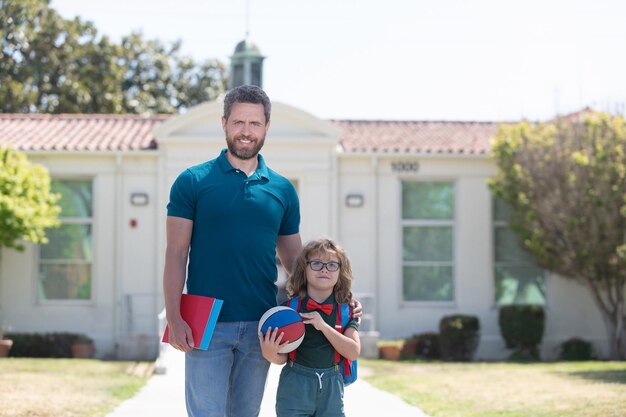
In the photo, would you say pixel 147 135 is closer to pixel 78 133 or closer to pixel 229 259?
pixel 78 133

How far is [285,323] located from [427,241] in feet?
41.5

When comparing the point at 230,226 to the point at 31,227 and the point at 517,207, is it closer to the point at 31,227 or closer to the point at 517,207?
the point at 31,227

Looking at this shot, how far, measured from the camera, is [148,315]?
639 inches

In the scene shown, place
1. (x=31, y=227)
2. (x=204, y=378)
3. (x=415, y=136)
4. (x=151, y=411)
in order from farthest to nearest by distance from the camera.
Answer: (x=415, y=136) → (x=31, y=227) → (x=151, y=411) → (x=204, y=378)

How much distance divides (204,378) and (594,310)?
13.4 metres

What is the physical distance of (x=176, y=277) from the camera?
4508 mm

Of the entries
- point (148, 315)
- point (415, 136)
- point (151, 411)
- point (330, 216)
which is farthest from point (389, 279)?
point (151, 411)

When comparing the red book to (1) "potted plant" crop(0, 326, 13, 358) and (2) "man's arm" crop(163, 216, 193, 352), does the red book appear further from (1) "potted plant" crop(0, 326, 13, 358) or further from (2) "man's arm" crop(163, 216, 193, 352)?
(1) "potted plant" crop(0, 326, 13, 358)

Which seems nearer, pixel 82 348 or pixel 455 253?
pixel 82 348

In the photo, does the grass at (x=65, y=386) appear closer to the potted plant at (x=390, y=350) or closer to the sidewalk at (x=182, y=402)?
the sidewalk at (x=182, y=402)

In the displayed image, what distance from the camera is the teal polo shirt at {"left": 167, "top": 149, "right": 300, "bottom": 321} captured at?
14.9 ft

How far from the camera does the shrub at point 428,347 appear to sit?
15992 mm

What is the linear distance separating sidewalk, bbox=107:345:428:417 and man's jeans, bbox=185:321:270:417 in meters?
3.84

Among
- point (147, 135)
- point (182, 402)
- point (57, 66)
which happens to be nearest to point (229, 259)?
point (182, 402)
